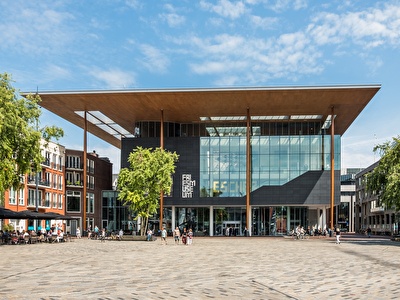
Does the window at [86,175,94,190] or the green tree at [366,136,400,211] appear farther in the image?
the window at [86,175,94,190]

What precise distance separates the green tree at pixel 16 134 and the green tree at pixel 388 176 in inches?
1058

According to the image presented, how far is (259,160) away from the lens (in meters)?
66.9

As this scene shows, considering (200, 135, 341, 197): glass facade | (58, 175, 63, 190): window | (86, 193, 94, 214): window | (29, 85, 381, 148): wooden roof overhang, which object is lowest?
(86, 193, 94, 214): window

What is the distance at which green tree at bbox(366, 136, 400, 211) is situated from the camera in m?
42.6

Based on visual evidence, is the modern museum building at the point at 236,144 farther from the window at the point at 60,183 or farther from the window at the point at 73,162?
the window at the point at 60,183

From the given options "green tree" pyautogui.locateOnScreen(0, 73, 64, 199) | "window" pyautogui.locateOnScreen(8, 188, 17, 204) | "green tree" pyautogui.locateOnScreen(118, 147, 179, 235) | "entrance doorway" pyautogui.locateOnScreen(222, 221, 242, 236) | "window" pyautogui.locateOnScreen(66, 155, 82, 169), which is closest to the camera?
"green tree" pyautogui.locateOnScreen(0, 73, 64, 199)

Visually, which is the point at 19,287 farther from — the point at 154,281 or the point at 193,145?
the point at 193,145

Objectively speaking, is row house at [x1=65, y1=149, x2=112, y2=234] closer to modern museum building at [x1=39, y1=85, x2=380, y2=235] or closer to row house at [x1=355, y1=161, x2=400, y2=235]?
modern museum building at [x1=39, y1=85, x2=380, y2=235]

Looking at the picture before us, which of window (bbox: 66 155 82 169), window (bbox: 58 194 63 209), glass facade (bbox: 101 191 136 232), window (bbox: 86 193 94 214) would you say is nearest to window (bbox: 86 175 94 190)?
window (bbox: 86 193 94 214)

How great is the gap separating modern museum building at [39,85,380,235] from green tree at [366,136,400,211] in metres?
12.4

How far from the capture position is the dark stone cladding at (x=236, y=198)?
6581 centimetres

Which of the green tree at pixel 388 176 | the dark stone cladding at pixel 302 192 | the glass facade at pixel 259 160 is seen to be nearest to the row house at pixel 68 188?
the glass facade at pixel 259 160

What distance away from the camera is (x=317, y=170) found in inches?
2596

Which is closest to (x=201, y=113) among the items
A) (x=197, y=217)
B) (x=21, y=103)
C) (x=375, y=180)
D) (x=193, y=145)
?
(x=193, y=145)
